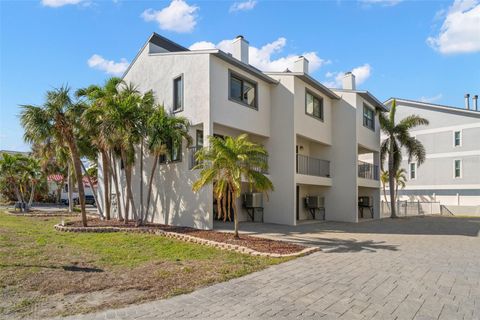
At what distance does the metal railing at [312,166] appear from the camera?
1816 cm

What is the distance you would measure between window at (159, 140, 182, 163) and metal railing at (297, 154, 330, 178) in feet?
20.5

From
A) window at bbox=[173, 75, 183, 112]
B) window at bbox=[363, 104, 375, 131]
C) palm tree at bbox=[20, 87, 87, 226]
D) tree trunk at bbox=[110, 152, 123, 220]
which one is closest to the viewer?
palm tree at bbox=[20, 87, 87, 226]

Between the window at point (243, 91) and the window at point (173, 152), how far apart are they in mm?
3194

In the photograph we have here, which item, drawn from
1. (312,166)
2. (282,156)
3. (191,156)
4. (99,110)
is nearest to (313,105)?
(312,166)

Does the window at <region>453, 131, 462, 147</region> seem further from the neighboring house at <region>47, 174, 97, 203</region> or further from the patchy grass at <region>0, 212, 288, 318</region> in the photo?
the neighboring house at <region>47, 174, 97, 203</region>

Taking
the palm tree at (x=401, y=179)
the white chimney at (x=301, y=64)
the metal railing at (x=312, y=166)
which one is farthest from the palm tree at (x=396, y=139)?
the palm tree at (x=401, y=179)

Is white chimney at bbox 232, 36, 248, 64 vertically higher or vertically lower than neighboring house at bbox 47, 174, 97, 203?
higher

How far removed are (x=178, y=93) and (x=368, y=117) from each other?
1330 centimetres

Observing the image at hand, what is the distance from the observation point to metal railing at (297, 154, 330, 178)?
59.6 ft

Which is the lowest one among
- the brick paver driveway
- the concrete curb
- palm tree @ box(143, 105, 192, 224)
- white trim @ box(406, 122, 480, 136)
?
the brick paver driveway

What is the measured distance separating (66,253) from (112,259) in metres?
1.72

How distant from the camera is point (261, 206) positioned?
17.0 m

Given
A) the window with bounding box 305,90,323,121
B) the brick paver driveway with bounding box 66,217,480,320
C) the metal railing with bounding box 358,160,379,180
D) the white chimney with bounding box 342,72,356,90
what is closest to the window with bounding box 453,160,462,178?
the metal railing with bounding box 358,160,379,180

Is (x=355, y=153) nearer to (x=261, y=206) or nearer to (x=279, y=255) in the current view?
(x=261, y=206)
